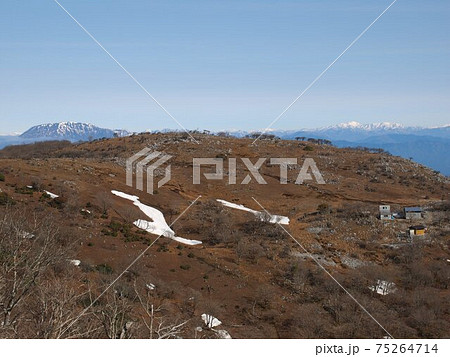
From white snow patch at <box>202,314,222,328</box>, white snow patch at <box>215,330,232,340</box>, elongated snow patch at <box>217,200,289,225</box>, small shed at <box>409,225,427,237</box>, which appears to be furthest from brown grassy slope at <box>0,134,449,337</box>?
small shed at <box>409,225,427,237</box>

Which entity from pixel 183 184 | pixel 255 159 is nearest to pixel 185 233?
pixel 183 184

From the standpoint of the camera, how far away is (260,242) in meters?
28.1

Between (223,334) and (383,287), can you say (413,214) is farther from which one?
(223,334)

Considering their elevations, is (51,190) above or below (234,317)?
above

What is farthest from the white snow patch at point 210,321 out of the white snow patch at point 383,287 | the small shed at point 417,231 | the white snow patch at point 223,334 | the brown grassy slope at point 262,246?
the small shed at point 417,231

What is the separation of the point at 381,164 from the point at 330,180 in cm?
1364

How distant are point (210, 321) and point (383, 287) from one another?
10308 mm

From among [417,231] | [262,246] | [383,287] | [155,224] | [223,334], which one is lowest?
[383,287]

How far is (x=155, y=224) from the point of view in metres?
30.6

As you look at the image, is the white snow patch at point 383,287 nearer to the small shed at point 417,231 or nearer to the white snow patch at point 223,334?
the white snow patch at point 223,334

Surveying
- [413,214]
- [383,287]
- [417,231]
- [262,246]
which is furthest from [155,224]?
[413,214]

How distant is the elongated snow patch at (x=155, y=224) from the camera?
28.7 meters

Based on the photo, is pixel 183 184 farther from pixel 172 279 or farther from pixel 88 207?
pixel 172 279

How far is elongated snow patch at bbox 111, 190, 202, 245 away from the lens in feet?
94.1
